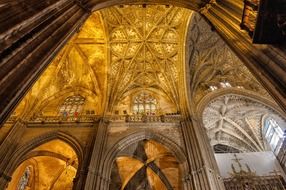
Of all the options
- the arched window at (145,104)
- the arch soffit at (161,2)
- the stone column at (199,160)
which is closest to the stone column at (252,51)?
the arch soffit at (161,2)

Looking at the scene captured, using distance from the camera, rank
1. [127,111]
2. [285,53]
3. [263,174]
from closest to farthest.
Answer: [285,53], [263,174], [127,111]

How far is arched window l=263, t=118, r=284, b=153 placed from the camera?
14.4 metres

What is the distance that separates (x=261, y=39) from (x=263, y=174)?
1065 cm

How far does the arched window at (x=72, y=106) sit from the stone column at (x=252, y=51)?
980cm

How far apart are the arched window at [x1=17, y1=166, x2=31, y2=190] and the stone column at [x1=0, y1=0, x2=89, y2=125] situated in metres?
9.38

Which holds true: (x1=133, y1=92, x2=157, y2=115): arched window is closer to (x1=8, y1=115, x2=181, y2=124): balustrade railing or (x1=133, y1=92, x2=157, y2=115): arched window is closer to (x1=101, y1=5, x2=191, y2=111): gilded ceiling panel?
(x1=101, y1=5, x2=191, y2=111): gilded ceiling panel

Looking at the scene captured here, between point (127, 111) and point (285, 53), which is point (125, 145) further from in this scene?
point (285, 53)

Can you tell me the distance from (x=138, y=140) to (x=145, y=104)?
3.56 meters

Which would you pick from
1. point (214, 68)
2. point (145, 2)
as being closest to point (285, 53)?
point (145, 2)

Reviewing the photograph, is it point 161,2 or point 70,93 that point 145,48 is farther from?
point 161,2

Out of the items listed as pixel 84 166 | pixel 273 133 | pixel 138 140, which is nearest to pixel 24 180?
pixel 84 166

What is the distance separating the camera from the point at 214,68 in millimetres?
15852

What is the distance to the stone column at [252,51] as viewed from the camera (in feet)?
14.1

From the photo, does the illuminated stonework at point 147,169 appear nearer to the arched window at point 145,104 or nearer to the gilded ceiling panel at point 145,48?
the arched window at point 145,104
